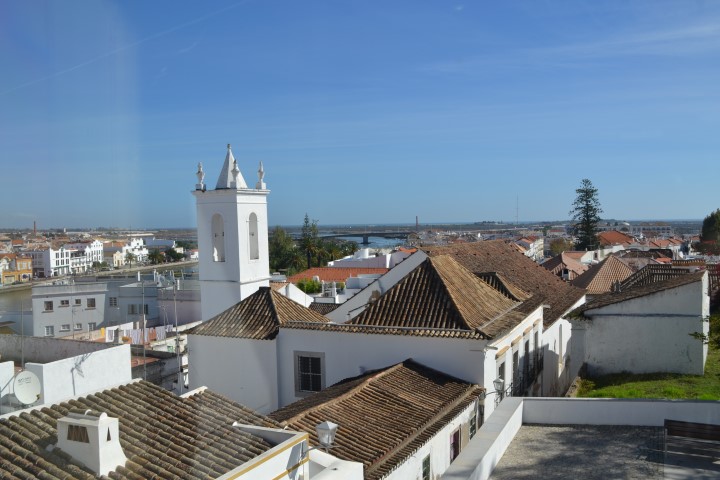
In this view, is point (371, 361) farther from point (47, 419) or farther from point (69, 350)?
point (47, 419)

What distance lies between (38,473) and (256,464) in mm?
1404

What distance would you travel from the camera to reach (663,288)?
11688 millimetres

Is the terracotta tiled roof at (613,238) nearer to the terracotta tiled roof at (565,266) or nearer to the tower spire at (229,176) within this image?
the terracotta tiled roof at (565,266)

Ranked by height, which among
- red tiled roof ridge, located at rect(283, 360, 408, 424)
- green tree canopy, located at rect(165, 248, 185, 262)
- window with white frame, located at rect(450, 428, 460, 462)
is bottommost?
window with white frame, located at rect(450, 428, 460, 462)

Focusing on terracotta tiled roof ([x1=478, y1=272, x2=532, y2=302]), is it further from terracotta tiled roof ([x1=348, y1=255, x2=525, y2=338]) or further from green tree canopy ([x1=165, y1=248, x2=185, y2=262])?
green tree canopy ([x1=165, y1=248, x2=185, y2=262])

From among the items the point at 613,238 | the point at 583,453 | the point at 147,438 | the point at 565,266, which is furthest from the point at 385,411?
the point at 613,238

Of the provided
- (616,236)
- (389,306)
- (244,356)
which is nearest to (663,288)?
(389,306)

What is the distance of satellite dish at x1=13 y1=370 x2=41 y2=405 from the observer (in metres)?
4.99

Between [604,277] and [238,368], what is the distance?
14.7 meters

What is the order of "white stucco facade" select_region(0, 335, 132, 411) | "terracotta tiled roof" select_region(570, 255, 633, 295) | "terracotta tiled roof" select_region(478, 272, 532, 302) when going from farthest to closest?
"terracotta tiled roof" select_region(570, 255, 633, 295) < "terracotta tiled roof" select_region(478, 272, 532, 302) < "white stucco facade" select_region(0, 335, 132, 411)

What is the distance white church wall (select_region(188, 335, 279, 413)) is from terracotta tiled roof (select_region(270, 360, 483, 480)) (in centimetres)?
158

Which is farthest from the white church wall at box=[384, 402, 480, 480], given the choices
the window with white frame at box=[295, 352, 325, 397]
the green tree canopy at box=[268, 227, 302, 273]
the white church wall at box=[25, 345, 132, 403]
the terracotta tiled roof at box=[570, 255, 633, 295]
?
the green tree canopy at box=[268, 227, 302, 273]

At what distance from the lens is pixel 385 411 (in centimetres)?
749

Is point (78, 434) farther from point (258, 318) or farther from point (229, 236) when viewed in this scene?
point (229, 236)
